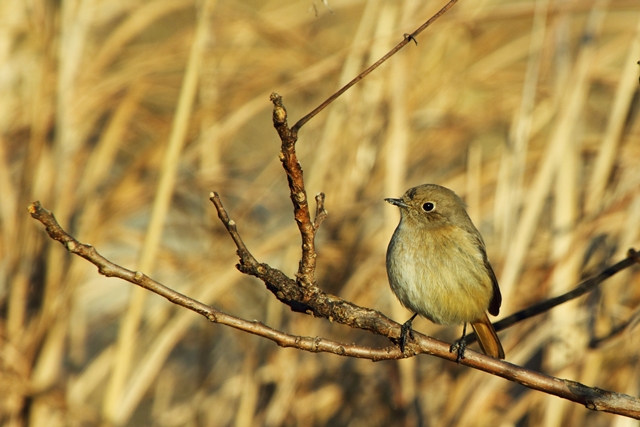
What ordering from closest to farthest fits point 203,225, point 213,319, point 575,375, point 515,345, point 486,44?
point 213,319
point 575,375
point 515,345
point 203,225
point 486,44

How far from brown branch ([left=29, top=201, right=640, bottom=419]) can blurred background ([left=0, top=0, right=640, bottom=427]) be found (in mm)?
1553

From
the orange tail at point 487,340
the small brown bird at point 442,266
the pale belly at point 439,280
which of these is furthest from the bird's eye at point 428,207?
the orange tail at point 487,340

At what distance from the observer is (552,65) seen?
473 cm

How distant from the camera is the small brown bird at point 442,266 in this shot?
3.06 meters

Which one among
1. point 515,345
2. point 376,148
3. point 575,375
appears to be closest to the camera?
point 575,375

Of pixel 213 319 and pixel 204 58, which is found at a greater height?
pixel 204 58

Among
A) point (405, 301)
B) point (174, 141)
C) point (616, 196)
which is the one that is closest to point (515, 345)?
point (616, 196)

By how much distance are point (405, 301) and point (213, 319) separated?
145cm

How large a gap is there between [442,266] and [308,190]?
1.34m

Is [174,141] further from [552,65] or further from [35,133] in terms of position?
[552,65]

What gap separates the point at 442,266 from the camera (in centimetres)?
312

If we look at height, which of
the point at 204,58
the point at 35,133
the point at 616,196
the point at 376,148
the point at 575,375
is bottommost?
the point at 575,375

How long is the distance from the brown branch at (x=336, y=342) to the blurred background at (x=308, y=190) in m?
1.55

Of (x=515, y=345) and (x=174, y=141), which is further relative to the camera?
(x=515, y=345)
